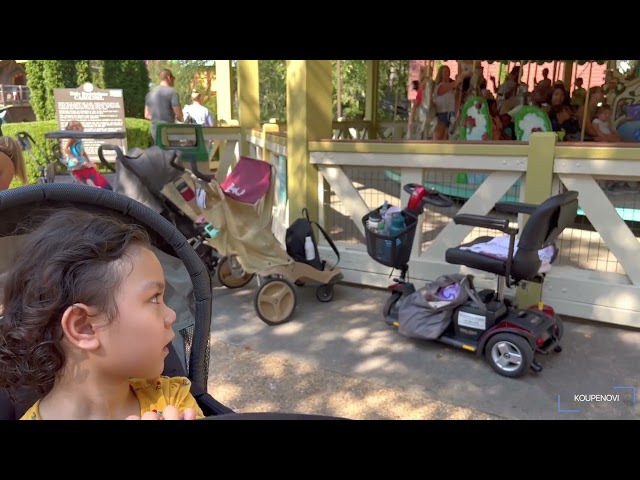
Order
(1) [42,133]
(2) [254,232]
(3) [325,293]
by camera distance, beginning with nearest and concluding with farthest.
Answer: (2) [254,232] < (3) [325,293] < (1) [42,133]

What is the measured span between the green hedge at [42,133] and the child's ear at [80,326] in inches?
371

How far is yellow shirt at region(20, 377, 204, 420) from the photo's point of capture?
1.45 meters

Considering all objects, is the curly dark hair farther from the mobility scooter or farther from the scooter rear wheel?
the scooter rear wheel

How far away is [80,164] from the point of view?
6.85 metres

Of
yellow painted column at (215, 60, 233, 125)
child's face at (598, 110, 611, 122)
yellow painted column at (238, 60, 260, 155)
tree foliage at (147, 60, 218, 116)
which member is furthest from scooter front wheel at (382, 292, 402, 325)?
tree foliage at (147, 60, 218, 116)

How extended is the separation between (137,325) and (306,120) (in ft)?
14.9

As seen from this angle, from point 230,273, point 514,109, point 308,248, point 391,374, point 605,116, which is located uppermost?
point 514,109

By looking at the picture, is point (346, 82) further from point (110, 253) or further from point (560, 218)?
point (110, 253)

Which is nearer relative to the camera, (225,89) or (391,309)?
(391,309)

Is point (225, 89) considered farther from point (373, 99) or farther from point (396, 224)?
point (396, 224)

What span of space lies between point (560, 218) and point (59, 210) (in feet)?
10.1

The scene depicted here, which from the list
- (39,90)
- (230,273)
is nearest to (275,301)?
(230,273)

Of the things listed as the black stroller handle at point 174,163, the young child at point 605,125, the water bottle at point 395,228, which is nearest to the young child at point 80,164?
the black stroller handle at point 174,163

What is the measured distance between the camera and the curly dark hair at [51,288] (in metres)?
1.21
